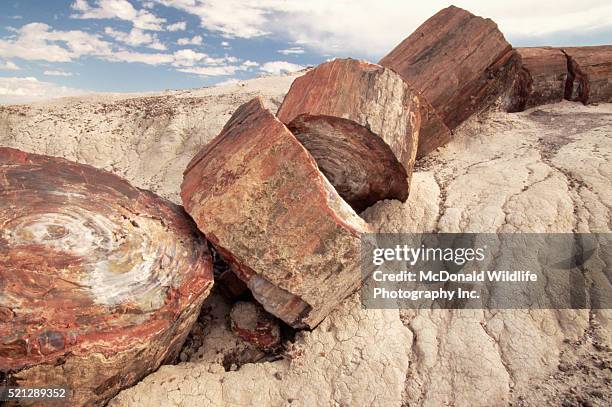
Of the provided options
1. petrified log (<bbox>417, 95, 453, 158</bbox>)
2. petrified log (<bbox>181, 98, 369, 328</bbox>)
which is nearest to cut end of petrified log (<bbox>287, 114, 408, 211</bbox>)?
petrified log (<bbox>181, 98, 369, 328</bbox>)

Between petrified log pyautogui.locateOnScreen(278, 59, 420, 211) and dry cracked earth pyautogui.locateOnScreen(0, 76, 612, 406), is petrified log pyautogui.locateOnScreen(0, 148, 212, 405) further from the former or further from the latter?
petrified log pyautogui.locateOnScreen(278, 59, 420, 211)

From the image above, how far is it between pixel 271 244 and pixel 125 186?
1.26 meters

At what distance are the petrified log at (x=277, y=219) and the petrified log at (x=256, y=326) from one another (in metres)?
0.33

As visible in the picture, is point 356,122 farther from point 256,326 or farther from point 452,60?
point 452,60

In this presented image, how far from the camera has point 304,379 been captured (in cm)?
298

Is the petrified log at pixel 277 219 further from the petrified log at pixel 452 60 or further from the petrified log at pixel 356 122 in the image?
the petrified log at pixel 452 60

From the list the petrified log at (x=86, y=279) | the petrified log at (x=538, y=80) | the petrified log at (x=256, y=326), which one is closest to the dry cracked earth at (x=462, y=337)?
the petrified log at (x=256, y=326)

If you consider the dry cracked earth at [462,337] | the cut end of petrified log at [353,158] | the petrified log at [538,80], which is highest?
the petrified log at [538,80]

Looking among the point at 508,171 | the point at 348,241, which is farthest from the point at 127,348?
the point at 508,171

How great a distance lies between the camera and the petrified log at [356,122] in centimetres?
337

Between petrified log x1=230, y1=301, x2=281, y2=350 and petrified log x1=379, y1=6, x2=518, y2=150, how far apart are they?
3.06 m

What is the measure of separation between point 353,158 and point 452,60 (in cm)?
236

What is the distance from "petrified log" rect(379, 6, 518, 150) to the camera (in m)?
5.00

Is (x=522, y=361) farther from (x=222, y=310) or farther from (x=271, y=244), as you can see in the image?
(x=222, y=310)
